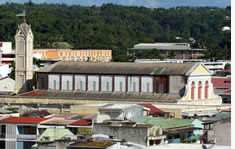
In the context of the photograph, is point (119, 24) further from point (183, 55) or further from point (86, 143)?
point (86, 143)

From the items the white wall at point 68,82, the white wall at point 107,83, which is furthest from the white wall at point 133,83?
the white wall at point 68,82

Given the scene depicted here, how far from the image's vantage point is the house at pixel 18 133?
39344mm

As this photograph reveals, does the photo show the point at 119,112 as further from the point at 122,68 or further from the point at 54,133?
the point at 122,68

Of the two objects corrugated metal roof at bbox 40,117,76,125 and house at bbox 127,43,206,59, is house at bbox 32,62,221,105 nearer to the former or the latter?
corrugated metal roof at bbox 40,117,76,125

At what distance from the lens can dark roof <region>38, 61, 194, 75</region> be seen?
6175cm

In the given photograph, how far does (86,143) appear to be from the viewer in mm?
31156

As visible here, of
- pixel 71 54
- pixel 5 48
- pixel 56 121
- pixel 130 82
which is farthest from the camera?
pixel 71 54

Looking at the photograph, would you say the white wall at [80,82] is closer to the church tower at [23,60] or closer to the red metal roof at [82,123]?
the church tower at [23,60]

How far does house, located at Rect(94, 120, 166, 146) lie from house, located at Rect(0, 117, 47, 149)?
4121 millimetres

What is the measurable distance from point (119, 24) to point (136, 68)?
449 ft

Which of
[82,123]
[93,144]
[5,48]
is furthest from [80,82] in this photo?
[5,48]

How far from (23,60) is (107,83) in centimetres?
824

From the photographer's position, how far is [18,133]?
39812 mm

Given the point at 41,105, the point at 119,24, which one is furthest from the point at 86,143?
the point at 119,24
